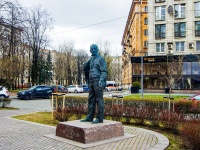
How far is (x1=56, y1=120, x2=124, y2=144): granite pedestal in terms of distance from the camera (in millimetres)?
7334

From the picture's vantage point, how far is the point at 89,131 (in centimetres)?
739

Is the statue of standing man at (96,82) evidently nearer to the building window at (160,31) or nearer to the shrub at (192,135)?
the shrub at (192,135)

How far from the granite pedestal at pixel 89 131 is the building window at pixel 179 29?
3769cm

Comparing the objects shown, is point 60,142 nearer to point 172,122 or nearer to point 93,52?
point 93,52

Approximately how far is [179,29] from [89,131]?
129ft

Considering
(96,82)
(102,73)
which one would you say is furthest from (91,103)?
(102,73)

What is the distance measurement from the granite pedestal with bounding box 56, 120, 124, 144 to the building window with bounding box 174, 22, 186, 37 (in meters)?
37.7

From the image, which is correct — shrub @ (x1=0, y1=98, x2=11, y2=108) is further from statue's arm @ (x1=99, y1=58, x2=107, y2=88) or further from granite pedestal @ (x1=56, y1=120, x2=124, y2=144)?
statue's arm @ (x1=99, y1=58, x2=107, y2=88)

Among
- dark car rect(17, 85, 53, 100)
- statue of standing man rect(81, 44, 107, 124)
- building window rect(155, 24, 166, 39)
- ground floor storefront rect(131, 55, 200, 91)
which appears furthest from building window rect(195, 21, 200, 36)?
statue of standing man rect(81, 44, 107, 124)

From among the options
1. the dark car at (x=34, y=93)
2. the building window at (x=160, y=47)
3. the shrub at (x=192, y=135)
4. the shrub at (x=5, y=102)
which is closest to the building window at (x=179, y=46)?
the building window at (x=160, y=47)

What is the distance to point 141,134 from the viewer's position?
28.5 ft

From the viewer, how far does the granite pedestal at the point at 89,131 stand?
24.1 ft

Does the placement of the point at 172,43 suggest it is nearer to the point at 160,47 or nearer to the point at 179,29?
the point at 160,47

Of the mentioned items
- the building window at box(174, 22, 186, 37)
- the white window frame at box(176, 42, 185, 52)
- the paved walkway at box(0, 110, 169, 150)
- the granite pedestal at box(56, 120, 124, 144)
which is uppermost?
the building window at box(174, 22, 186, 37)
